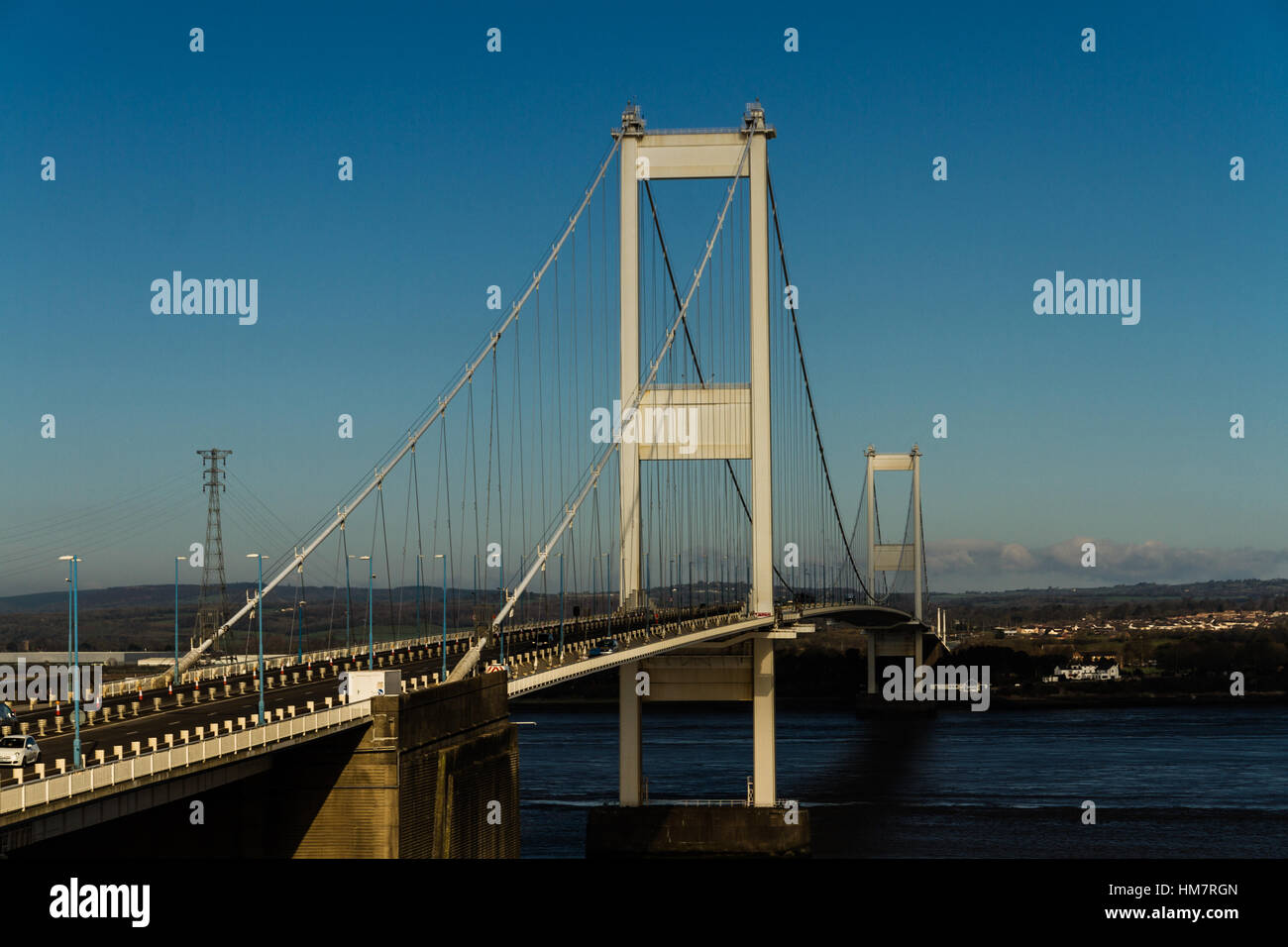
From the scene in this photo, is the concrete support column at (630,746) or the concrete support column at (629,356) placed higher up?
the concrete support column at (629,356)

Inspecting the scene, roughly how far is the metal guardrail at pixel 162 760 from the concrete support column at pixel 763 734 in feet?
75.9

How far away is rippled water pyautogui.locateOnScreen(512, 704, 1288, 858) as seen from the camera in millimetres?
53750

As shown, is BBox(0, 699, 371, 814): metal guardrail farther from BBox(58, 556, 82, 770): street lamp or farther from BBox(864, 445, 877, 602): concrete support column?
BBox(864, 445, 877, 602): concrete support column

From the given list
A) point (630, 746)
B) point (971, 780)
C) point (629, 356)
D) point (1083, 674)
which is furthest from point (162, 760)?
point (1083, 674)

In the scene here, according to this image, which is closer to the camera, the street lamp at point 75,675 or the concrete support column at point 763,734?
the street lamp at point 75,675

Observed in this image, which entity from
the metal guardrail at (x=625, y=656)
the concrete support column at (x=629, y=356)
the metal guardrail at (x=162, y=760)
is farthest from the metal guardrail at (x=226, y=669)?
the metal guardrail at (x=162, y=760)

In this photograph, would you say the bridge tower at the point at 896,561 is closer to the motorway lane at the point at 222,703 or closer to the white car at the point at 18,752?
the motorway lane at the point at 222,703

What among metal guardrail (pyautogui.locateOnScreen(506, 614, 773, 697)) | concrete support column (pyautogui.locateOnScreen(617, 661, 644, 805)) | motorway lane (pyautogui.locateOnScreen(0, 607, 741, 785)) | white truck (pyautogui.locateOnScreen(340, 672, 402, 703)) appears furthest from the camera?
concrete support column (pyautogui.locateOnScreen(617, 661, 644, 805))

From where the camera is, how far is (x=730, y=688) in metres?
52.3

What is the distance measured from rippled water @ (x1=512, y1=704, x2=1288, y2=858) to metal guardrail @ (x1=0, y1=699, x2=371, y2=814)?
22.5 m

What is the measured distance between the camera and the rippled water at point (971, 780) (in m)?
53.8

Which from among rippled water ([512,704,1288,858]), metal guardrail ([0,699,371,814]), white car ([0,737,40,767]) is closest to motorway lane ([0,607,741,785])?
white car ([0,737,40,767])

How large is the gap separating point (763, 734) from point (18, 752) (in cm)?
3021
